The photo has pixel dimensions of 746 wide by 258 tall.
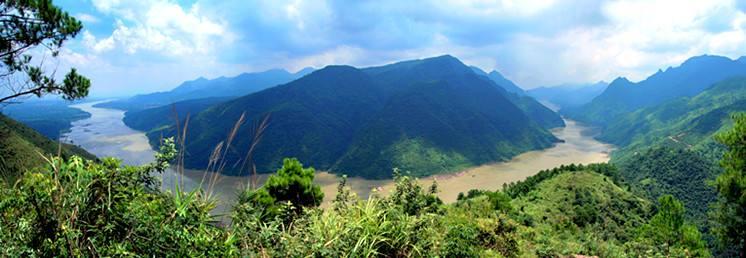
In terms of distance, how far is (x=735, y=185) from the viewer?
10.1 metres

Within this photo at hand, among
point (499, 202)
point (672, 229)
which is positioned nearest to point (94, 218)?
point (499, 202)

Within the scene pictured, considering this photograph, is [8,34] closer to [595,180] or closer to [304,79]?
[595,180]

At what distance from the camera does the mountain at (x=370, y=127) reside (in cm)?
7124

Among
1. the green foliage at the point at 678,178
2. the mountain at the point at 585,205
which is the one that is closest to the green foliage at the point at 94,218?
the mountain at the point at 585,205

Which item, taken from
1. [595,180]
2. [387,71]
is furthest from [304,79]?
[595,180]

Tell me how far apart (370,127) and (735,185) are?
7591 cm

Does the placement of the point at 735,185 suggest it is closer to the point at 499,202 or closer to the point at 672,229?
the point at 672,229

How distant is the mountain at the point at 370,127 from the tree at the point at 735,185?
48.1m

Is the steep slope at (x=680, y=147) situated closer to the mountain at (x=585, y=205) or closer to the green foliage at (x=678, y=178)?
the green foliage at (x=678, y=178)

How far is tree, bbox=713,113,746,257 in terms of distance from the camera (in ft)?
32.6

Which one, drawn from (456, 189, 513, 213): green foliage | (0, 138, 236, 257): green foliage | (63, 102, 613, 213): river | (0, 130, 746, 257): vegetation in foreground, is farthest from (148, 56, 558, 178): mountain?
(0, 138, 236, 257): green foliage

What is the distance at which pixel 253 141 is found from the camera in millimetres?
3078

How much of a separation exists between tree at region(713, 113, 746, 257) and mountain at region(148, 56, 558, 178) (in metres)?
48.1

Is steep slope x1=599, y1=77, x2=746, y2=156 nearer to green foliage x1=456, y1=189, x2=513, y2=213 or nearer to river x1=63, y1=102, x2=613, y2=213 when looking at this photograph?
river x1=63, y1=102, x2=613, y2=213
